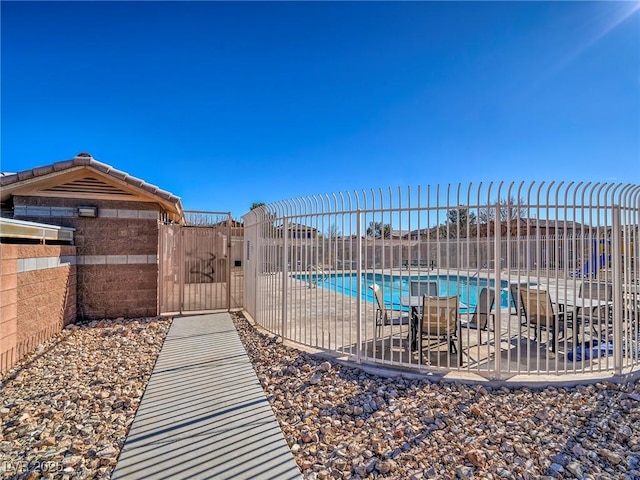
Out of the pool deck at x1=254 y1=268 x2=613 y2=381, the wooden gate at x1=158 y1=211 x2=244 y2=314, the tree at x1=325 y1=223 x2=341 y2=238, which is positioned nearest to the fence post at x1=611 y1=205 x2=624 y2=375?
the pool deck at x1=254 y1=268 x2=613 y2=381

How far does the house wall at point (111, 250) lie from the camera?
7.39 meters

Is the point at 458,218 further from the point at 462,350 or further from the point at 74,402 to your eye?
the point at 74,402

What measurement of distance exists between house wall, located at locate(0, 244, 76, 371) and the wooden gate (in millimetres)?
1974

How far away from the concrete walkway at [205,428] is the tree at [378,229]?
9.47 ft

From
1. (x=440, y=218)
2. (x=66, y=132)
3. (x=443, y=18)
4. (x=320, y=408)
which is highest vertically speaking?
(x=443, y=18)

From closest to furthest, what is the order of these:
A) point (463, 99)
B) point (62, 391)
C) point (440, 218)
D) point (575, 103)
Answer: point (62, 391) → point (440, 218) → point (575, 103) → point (463, 99)

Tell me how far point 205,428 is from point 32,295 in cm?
468

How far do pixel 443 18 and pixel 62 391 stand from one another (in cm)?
1028

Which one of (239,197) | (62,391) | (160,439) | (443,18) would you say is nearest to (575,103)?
(443,18)

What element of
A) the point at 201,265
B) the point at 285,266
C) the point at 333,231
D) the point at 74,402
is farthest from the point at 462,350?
the point at 201,265

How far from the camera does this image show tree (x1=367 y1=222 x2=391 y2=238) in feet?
15.9

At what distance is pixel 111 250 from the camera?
7.73 m

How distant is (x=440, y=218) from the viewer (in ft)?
14.5

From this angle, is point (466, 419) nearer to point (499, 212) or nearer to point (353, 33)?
point (499, 212)
